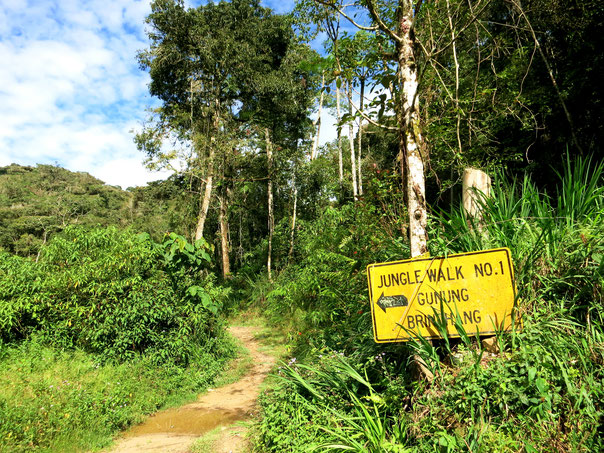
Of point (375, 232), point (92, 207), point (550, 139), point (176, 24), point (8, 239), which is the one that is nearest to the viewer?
point (375, 232)

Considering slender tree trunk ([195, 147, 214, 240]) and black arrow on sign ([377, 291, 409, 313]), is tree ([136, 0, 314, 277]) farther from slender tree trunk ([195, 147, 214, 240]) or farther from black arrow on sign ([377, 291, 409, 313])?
black arrow on sign ([377, 291, 409, 313])

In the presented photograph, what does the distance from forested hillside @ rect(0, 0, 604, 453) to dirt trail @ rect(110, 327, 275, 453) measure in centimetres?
24

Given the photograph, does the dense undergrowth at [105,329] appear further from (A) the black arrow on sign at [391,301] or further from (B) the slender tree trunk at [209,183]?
(B) the slender tree trunk at [209,183]

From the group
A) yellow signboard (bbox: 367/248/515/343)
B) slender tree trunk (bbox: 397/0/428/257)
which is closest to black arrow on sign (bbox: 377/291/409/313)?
yellow signboard (bbox: 367/248/515/343)

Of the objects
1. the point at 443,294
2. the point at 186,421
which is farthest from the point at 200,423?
the point at 443,294

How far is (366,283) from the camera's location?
4156mm

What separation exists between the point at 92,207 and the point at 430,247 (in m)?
56.5

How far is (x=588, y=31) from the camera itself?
763 cm

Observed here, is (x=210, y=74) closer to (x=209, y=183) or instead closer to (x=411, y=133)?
(x=209, y=183)

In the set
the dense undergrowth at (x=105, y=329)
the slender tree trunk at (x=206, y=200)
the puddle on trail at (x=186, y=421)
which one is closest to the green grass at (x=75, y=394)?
the dense undergrowth at (x=105, y=329)

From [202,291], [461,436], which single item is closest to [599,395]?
[461,436]

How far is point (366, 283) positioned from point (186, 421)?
2.79 m

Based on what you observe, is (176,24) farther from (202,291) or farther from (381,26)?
(381,26)

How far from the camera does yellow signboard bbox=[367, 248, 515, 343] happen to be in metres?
2.06
